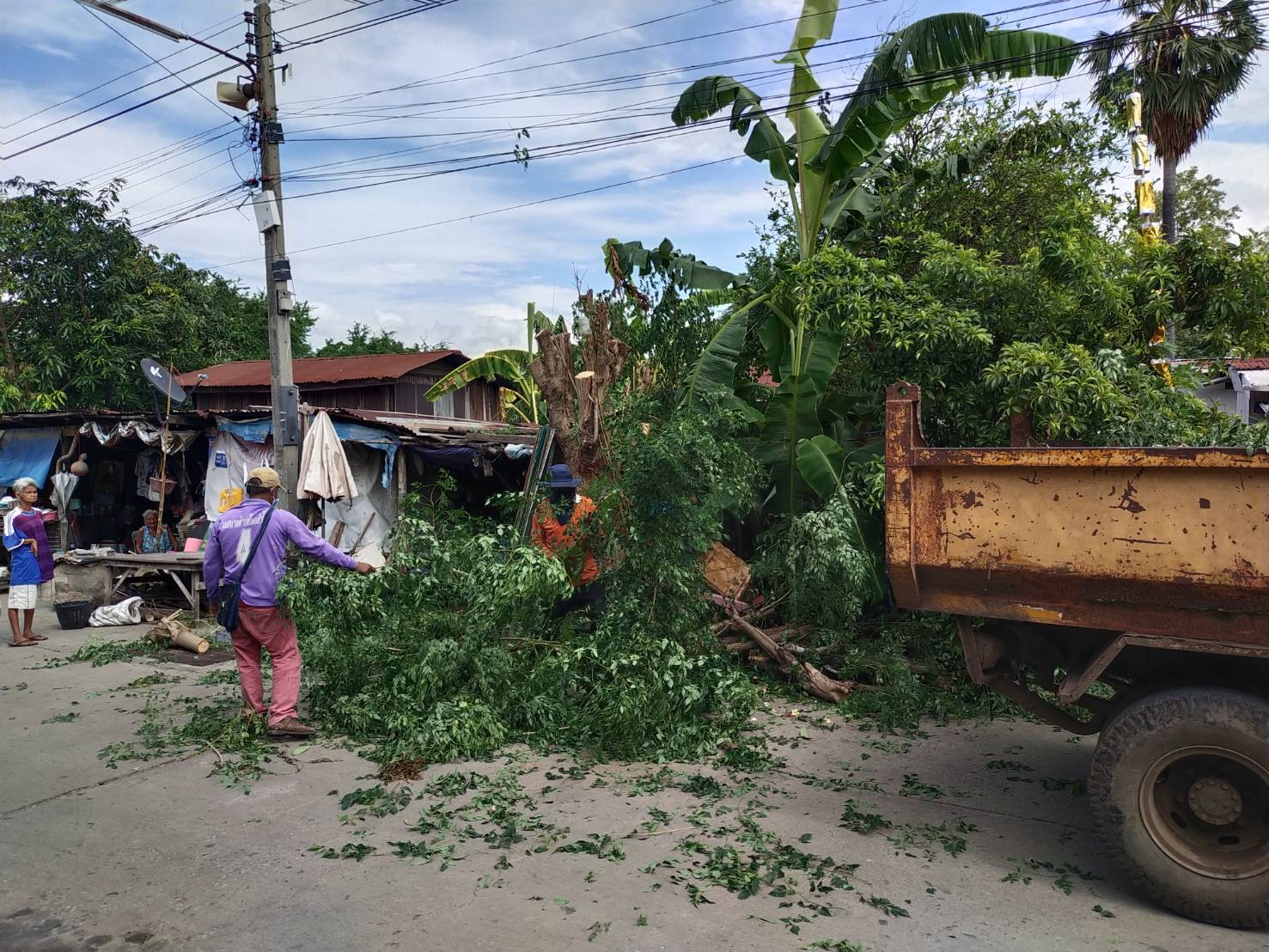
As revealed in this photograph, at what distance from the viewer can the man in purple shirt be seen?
621 centimetres

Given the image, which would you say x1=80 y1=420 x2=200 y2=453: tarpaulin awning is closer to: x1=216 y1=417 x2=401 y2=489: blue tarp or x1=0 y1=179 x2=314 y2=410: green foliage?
x1=216 y1=417 x2=401 y2=489: blue tarp

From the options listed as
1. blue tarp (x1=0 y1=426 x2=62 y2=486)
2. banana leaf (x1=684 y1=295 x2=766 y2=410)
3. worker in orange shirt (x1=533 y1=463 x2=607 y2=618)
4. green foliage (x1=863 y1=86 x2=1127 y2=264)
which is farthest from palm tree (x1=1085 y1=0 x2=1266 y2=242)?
blue tarp (x1=0 y1=426 x2=62 y2=486)

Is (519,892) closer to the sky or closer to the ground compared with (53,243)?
closer to the ground

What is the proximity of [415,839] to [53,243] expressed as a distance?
17.9 metres

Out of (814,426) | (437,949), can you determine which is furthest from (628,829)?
(814,426)

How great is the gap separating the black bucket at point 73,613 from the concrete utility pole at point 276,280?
2.76 m

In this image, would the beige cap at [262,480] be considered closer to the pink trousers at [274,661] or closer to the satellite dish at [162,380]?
the pink trousers at [274,661]

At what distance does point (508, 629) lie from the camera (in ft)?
23.0

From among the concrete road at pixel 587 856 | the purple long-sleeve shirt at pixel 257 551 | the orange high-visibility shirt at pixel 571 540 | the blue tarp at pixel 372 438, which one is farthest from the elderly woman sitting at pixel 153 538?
the orange high-visibility shirt at pixel 571 540

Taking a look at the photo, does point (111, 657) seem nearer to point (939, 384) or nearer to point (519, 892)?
point (519, 892)

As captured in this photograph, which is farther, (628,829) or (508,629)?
(508,629)

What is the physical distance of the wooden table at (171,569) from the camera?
11.4 meters

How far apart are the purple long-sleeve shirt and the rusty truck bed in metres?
3.89

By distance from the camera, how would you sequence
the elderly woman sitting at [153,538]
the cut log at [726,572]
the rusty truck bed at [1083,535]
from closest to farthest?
the rusty truck bed at [1083,535] < the cut log at [726,572] < the elderly woman sitting at [153,538]
